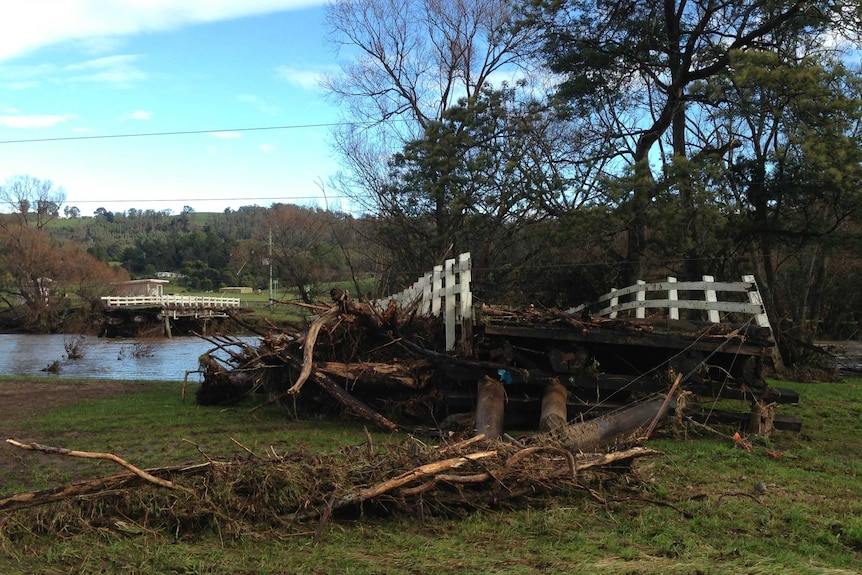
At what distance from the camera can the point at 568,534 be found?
4.83m

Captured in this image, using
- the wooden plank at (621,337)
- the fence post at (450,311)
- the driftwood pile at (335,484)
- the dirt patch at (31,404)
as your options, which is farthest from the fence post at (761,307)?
the dirt patch at (31,404)

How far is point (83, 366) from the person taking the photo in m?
26.3

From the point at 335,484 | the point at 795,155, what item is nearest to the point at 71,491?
the point at 335,484

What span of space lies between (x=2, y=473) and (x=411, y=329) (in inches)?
245

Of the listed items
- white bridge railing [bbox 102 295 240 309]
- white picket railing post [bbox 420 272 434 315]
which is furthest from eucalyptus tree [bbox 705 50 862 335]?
white bridge railing [bbox 102 295 240 309]

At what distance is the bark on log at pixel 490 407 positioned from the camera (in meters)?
8.56

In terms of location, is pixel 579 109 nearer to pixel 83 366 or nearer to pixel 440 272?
pixel 440 272

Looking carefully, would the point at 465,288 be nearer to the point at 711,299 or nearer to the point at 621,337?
the point at 621,337

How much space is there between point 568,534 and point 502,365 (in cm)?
507

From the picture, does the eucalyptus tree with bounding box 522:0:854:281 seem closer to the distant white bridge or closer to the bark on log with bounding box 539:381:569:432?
the bark on log with bounding box 539:381:569:432

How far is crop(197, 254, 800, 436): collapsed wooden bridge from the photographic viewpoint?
375 inches

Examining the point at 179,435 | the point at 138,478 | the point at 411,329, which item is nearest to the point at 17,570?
the point at 138,478

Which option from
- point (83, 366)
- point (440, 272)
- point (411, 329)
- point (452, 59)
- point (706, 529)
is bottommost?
point (83, 366)

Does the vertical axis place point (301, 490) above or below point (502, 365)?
below
